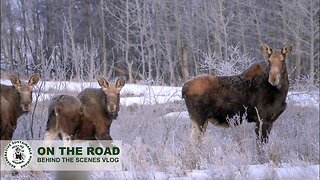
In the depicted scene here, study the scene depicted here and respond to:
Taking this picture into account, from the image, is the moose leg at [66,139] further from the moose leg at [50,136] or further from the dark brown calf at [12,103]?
the dark brown calf at [12,103]

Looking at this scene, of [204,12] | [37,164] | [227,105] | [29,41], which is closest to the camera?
[37,164]

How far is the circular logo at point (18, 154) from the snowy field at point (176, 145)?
89mm

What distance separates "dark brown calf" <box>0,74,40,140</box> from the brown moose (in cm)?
33

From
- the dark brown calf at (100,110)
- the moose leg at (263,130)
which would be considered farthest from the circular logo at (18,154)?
the moose leg at (263,130)

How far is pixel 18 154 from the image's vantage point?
360 centimetres

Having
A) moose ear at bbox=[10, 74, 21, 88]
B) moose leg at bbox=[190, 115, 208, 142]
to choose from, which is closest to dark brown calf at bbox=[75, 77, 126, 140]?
moose ear at bbox=[10, 74, 21, 88]

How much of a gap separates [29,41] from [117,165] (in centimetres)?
147

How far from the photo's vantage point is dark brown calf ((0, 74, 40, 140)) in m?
3.29

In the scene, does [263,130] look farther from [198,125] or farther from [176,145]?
[176,145]

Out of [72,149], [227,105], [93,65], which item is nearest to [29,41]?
[93,65]

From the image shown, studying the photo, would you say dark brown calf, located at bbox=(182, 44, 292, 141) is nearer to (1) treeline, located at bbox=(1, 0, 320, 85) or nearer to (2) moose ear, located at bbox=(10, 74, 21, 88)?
(1) treeline, located at bbox=(1, 0, 320, 85)

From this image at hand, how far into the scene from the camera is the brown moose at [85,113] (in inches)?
145

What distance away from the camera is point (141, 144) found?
4480 millimetres

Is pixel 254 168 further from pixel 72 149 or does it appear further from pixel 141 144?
pixel 72 149
